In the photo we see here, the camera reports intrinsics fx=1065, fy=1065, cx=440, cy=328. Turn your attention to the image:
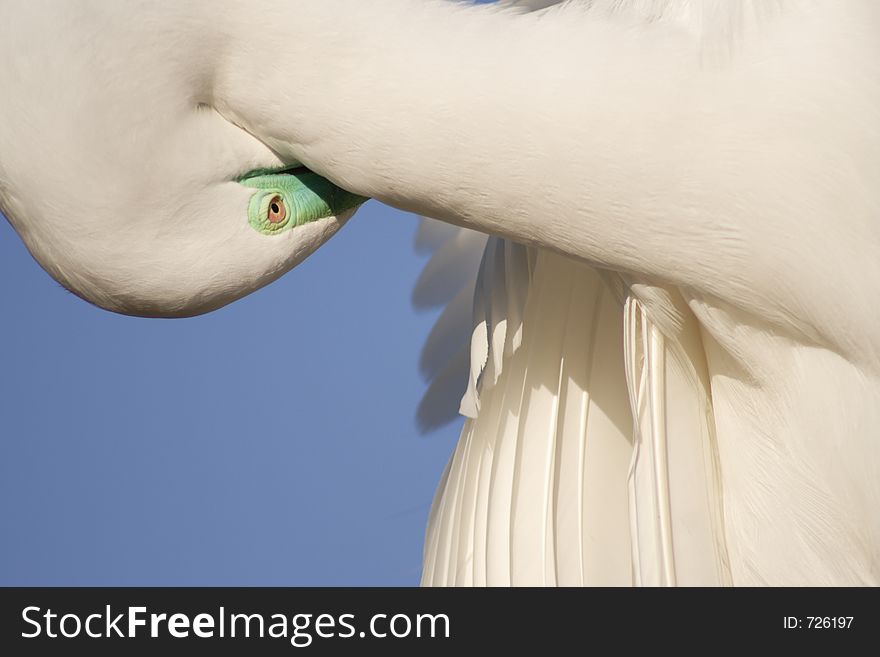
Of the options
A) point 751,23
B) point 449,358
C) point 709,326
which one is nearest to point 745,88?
point 751,23

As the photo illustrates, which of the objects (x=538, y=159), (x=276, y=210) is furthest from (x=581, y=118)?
(x=276, y=210)

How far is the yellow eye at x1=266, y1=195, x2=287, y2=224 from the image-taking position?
2.07 feet

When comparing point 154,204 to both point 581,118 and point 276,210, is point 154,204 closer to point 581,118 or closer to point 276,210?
point 276,210

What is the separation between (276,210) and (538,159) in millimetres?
170

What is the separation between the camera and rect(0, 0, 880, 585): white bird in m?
0.55

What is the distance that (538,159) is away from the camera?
1.83 ft

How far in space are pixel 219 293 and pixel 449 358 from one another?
18.9 inches

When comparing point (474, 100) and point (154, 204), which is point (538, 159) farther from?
point (154, 204)

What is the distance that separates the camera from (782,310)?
23.1 inches

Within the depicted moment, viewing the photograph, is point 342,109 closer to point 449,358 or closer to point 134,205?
point 134,205

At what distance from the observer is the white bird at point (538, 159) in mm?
551

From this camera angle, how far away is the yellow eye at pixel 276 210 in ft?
2.07

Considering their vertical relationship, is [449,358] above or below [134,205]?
above
